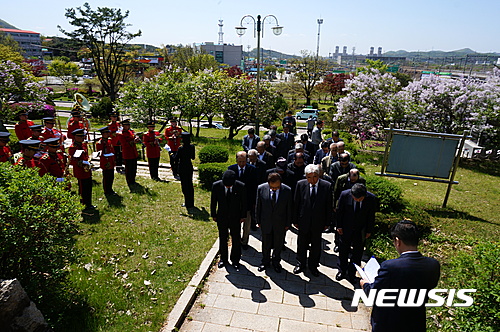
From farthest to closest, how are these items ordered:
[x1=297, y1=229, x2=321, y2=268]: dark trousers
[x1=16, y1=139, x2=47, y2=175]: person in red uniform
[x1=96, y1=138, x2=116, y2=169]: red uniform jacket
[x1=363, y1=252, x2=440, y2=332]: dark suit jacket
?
[x1=96, y1=138, x2=116, y2=169]: red uniform jacket
[x1=16, y1=139, x2=47, y2=175]: person in red uniform
[x1=297, y1=229, x2=321, y2=268]: dark trousers
[x1=363, y1=252, x2=440, y2=332]: dark suit jacket

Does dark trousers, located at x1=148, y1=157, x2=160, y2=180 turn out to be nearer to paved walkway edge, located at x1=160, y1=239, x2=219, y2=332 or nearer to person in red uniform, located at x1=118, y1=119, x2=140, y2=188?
person in red uniform, located at x1=118, y1=119, x2=140, y2=188

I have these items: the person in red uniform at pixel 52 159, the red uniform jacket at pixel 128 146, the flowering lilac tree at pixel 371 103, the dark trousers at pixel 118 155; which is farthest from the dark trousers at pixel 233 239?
the flowering lilac tree at pixel 371 103

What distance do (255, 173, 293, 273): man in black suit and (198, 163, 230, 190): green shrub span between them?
4.11 meters

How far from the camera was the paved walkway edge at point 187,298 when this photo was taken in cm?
461

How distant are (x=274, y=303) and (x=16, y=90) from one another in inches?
734

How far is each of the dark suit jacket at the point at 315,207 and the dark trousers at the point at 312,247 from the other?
10cm

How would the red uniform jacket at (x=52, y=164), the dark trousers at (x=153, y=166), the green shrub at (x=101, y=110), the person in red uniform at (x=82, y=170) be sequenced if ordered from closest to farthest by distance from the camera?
1. the red uniform jacket at (x=52, y=164)
2. the person in red uniform at (x=82, y=170)
3. the dark trousers at (x=153, y=166)
4. the green shrub at (x=101, y=110)

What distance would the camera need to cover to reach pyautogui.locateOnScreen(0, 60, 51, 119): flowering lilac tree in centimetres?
1644

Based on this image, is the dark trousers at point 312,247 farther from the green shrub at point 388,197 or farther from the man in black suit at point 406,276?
the green shrub at point 388,197

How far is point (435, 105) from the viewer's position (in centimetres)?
1697

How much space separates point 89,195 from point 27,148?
68.3 inches

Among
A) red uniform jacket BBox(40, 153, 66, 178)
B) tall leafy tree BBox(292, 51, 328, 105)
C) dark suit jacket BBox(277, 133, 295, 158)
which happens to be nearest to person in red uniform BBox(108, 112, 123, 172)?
red uniform jacket BBox(40, 153, 66, 178)

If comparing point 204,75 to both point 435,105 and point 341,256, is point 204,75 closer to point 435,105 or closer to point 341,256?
point 435,105

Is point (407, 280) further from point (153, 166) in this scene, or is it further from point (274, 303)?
point (153, 166)
